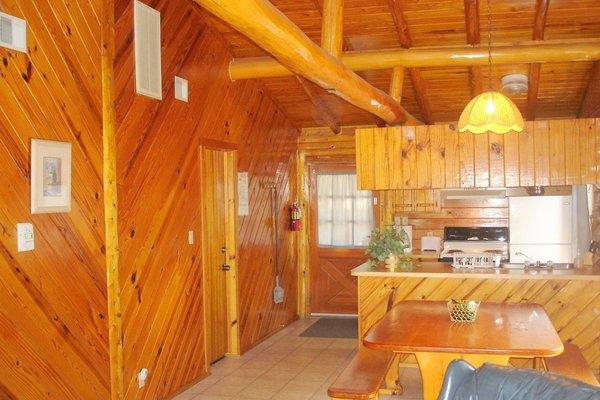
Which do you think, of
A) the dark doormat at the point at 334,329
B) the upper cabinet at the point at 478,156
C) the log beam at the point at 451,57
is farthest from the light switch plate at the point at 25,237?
the dark doormat at the point at 334,329

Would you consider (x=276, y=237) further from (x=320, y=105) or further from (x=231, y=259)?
(x=320, y=105)

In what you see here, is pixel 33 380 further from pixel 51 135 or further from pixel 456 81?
pixel 456 81

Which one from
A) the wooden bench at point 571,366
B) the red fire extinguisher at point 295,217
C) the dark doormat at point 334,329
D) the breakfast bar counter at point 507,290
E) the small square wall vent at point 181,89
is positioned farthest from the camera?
the red fire extinguisher at point 295,217

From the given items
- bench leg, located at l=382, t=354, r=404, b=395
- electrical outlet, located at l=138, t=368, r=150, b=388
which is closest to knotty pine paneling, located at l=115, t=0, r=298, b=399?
electrical outlet, located at l=138, t=368, r=150, b=388

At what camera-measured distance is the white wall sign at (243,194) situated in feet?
22.3

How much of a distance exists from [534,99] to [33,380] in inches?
237

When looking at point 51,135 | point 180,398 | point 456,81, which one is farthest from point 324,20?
point 180,398

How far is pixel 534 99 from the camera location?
7.45 meters

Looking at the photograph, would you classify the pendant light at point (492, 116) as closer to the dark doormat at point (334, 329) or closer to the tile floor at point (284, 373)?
the tile floor at point (284, 373)

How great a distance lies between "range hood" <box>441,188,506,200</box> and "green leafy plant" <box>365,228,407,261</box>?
219 cm

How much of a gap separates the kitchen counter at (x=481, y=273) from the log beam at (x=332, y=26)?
2.03 meters

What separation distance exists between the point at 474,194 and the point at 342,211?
5.94ft

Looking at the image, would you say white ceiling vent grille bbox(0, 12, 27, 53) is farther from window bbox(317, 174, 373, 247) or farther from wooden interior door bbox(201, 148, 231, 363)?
window bbox(317, 174, 373, 247)

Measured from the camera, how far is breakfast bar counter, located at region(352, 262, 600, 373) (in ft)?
18.2
